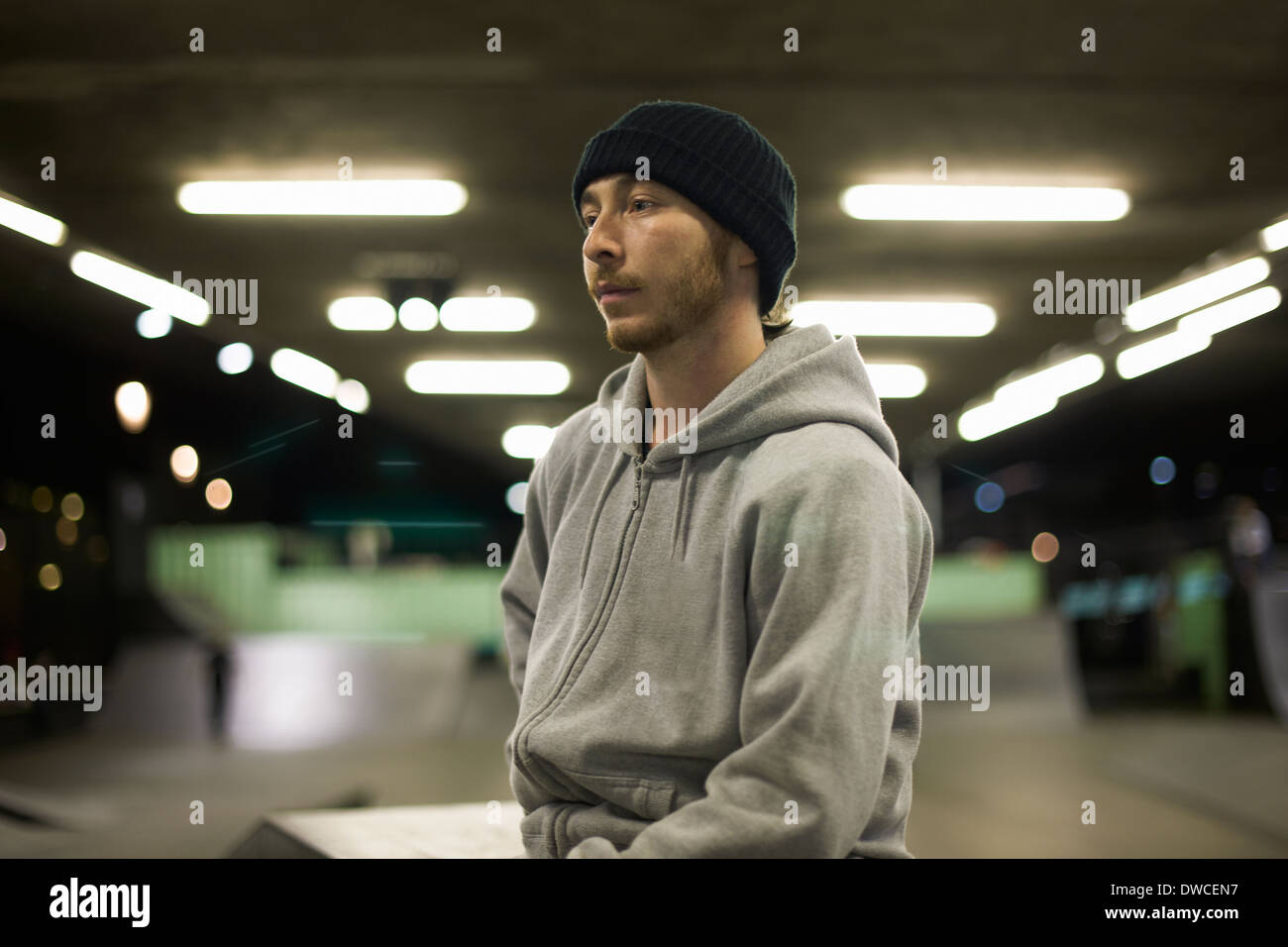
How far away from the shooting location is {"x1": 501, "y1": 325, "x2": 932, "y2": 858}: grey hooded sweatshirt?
1.14 metres

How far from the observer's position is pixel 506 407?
40.9 feet

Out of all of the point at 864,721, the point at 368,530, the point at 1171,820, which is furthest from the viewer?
the point at 368,530

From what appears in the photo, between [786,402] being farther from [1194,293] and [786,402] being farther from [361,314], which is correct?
[1194,293]

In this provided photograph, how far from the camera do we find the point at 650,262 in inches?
54.4

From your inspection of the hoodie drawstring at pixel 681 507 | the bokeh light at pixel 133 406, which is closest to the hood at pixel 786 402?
the hoodie drawstring at pixel 681 507

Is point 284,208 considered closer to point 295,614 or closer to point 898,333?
point 898,333

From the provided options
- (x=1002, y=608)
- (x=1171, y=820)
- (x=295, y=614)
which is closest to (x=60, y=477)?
(x=295, y=614)

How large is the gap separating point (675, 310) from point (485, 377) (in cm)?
957

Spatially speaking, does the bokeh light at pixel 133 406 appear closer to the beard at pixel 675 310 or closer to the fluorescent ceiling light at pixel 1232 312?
the beard at pixel 675 310

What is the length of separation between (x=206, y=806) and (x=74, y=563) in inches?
229

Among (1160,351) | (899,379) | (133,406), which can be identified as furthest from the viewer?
(899,379)

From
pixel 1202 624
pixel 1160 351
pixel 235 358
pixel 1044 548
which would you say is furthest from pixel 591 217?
pixel 1044 548

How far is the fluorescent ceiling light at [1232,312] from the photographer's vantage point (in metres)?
7.77

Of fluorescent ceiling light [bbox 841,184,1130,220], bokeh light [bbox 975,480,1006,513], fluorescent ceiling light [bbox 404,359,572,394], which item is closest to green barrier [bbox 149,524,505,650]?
fluorescent ceiling light [bbox 404,359,572,394]
